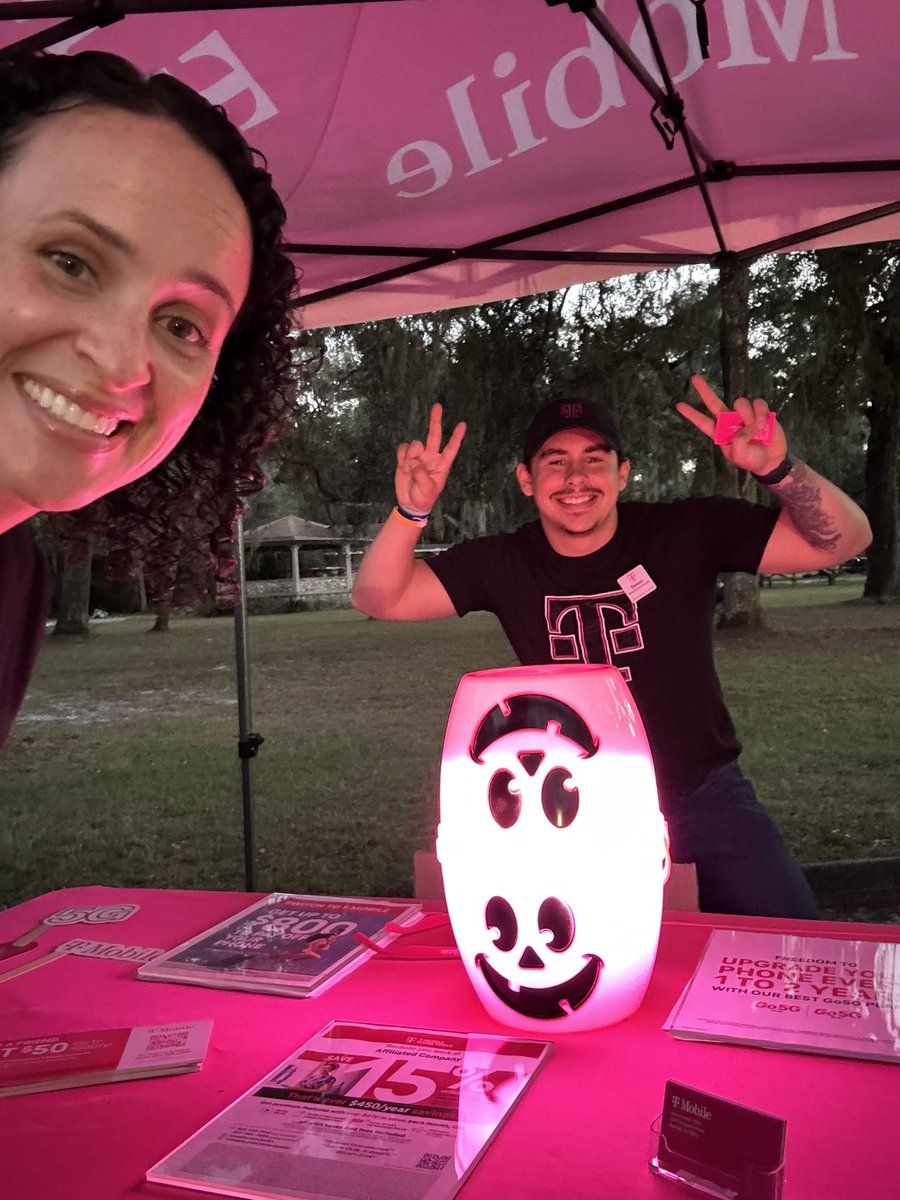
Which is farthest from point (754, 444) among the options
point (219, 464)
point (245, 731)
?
point (245, 731)

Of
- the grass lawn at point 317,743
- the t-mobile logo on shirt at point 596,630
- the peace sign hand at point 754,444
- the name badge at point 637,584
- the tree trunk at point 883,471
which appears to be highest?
the tree trunk at point 883,471

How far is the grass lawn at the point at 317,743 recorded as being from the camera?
554 centimetres

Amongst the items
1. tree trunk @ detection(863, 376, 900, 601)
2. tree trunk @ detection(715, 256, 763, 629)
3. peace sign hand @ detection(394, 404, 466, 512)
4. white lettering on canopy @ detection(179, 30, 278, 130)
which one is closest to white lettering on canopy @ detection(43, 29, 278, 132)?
white lettering on canopy @ detection(179, 30, 278, 130)

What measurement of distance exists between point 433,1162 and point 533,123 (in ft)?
7.21

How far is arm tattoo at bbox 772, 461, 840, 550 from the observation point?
75.7 inches

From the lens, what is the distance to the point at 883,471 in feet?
20.0

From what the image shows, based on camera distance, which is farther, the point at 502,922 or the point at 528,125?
the point at 528,125

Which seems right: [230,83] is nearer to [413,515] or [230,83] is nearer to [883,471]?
[413,515]

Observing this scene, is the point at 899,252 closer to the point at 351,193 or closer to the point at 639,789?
the point at 351,193

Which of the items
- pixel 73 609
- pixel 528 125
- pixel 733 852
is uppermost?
pixel 528 125

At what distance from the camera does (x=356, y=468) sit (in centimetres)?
600

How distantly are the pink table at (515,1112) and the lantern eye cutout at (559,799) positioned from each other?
240 mm

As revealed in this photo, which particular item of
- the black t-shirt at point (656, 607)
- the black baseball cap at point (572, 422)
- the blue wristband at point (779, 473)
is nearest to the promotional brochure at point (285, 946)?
the black t-shirt at point (656, 607)

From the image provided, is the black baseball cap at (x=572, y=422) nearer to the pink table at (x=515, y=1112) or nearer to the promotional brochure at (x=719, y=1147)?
the pink table at (x=515, y=1112)
